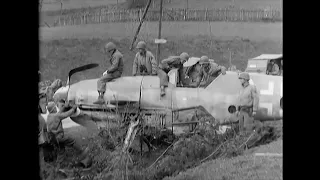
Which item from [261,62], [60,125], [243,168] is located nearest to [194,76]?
[261,62]

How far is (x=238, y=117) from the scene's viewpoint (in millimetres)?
6406

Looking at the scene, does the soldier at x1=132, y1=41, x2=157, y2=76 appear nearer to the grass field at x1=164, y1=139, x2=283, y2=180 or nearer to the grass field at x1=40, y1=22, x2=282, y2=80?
the grass field at x1=40, y1=22, x2=282, y2=80

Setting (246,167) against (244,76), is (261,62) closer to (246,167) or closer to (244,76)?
(244,76)

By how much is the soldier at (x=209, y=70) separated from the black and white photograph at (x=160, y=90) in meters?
0.01

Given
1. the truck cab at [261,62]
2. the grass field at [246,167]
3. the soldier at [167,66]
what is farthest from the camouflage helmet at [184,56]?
the grass field at [246,167]

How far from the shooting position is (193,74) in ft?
21.5

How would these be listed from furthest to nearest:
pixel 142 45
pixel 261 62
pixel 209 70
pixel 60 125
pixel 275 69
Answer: pixel 60 125 → pixel 142 45 → pixel 209 70 → pixel 261 62 → pixel 275 69

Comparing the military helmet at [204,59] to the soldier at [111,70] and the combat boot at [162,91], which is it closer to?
the combat boot at [162,91]

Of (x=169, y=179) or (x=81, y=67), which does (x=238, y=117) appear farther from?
(x=81, y=67)

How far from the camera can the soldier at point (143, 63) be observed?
21.8 feet

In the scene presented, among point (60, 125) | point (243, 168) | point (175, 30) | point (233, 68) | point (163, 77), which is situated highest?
point (175, 30)

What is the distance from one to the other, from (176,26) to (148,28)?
329 millimetres

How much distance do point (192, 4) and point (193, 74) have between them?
81 centimetres
